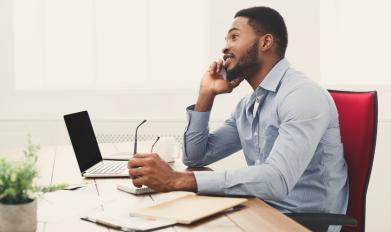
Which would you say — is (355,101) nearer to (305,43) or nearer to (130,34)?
(305,43)

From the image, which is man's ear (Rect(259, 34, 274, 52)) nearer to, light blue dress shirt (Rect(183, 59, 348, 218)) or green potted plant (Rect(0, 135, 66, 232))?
light blue dress shirt (Rect(183, 59, 348, 218))

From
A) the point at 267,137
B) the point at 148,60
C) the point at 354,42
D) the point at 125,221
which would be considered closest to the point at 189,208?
the point at 125,221

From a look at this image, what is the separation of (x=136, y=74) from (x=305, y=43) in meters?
1.18

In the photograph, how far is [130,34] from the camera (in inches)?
158

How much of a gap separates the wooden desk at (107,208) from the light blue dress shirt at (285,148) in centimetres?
9

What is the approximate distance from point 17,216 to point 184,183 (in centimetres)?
57

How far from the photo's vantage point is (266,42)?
213 centimetres

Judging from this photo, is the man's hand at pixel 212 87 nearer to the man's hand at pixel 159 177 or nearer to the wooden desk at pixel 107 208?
the wooden desk at pixel 107 208

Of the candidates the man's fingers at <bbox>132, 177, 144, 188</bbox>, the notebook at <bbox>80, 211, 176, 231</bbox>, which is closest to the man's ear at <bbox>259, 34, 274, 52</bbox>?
the man's fingers at <bbox>132, 177, 144, 188</bbox>

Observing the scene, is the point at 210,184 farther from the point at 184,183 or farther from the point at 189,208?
the point at 189,208

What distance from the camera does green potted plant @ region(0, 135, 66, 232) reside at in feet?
3.80

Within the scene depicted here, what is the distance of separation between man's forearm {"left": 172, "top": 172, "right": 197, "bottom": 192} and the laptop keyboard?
46 centimetres

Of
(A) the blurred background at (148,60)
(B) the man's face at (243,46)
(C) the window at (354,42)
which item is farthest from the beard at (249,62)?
(C) the window at (354,42)

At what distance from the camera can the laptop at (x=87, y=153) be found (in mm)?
2070
